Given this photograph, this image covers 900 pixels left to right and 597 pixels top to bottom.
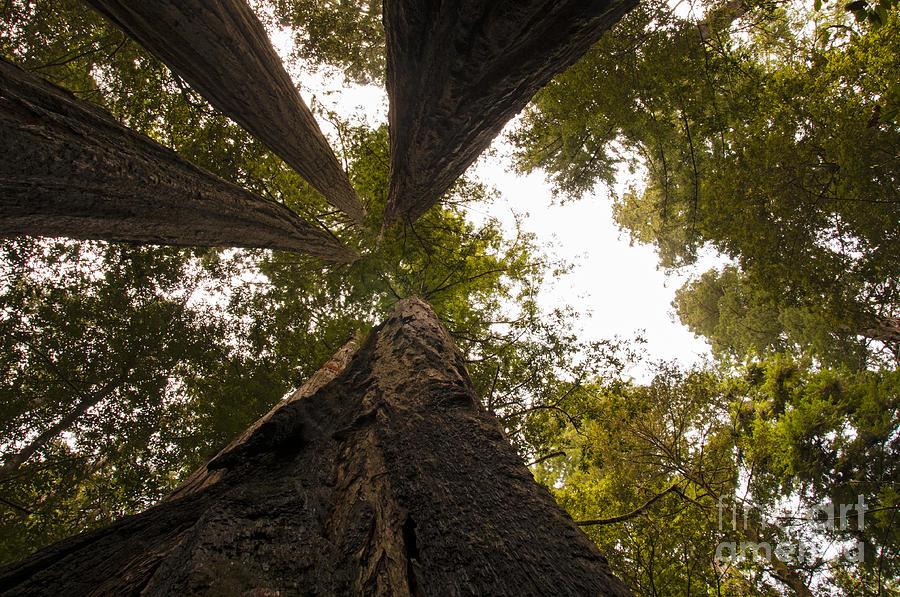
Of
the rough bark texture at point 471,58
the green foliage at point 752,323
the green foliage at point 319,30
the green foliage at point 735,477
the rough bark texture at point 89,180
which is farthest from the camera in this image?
the green foliage at point 752,323

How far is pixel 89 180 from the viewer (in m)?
2.16

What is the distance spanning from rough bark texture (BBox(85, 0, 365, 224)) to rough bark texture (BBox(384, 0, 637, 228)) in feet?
6.90

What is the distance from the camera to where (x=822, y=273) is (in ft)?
22.4

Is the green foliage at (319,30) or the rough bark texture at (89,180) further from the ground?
the green foliage at (319,30)

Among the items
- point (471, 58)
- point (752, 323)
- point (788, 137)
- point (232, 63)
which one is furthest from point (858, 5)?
point (752, 323)

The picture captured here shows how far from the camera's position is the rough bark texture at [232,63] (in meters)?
3.32

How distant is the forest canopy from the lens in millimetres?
6039

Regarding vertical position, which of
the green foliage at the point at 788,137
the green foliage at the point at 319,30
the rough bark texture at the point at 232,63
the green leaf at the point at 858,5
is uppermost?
the green foliage at the point at 319,30

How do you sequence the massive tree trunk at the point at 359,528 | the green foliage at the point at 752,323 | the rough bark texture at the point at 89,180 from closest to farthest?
the massive tree trunk at the point at 359,528 → the rough bark texture at the point at 89,180 → the green foliage at the point at 752,323

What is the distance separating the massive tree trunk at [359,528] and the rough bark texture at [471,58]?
2.36 meters

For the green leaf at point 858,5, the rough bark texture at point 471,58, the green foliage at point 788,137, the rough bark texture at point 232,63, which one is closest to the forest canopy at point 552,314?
the green foliage at point 788,137

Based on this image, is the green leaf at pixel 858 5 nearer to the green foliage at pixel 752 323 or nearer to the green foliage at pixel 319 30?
the green foliage at pixel 752 323

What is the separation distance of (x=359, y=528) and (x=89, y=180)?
269cm

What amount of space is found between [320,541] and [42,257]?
28.8 feet
